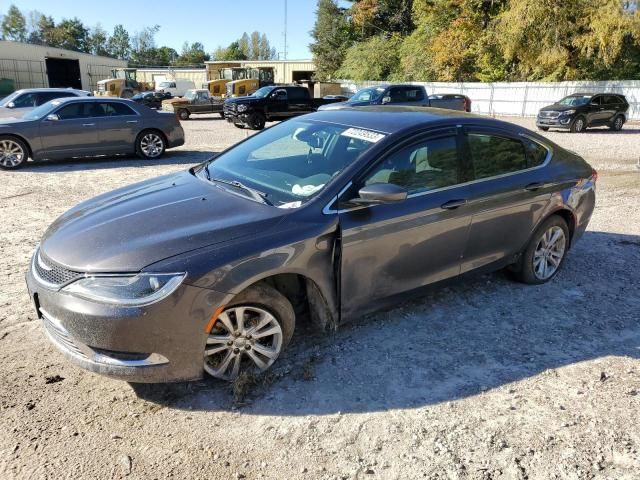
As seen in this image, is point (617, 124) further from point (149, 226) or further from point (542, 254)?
point (149, 226)

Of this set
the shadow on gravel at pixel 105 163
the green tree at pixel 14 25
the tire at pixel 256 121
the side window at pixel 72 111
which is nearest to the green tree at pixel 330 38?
the tire at pixel 256 121

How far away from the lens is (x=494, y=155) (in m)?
4.22

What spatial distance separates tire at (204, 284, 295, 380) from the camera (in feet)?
9.84

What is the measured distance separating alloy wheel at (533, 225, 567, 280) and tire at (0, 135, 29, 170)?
10426mm

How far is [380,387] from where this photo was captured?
3.18m

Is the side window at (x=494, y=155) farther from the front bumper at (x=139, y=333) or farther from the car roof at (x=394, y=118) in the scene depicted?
the front bumper at (x=139, y=333)

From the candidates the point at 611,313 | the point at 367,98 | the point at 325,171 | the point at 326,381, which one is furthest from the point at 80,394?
Answer: the point at 367,98

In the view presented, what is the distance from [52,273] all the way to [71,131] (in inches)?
365

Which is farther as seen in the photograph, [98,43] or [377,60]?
[98,43]

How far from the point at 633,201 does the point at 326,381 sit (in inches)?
290

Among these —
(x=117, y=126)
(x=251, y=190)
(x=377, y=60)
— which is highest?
(x=377, y=60)

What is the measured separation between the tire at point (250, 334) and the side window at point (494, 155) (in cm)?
198

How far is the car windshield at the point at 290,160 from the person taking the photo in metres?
3.49

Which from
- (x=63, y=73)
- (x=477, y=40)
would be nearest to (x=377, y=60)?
(x=477, y=40)
